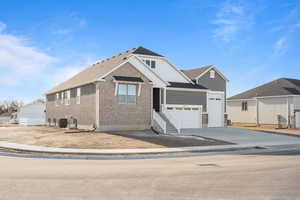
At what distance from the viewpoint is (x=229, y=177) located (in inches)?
357

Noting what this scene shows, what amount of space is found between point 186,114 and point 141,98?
671cm

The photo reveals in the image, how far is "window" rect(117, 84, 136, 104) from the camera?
25.3 metres

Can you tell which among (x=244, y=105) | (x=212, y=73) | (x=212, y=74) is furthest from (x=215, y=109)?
(x=244, y=105)

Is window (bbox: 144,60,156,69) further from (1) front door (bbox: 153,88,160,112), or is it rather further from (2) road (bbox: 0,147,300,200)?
(2) road (bbox: 0,147,300,200)

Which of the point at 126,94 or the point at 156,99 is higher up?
the point at 126,94

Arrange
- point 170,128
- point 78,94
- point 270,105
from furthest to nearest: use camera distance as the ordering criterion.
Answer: point 270,105 → point 78,94 → point 170,128

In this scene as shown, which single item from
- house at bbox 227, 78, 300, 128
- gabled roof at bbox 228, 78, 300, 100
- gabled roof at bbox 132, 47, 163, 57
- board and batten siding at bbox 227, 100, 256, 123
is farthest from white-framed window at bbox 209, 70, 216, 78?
board and batten siding at bbox 227, 100, 256, 123

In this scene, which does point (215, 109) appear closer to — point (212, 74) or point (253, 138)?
point (212, 74)

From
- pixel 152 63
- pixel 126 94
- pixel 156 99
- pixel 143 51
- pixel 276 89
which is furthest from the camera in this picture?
A: pixel 276 89

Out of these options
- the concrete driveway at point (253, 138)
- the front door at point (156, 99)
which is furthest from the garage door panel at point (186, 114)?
the concrete driveway at point (253, 138)

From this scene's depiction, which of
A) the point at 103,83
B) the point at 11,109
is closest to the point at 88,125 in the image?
the point at 103,83

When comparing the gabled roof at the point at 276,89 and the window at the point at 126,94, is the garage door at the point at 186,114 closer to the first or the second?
the window at the point at 126,94

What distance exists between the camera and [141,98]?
26.2 m

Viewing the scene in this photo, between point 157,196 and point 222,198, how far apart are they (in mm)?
1526
